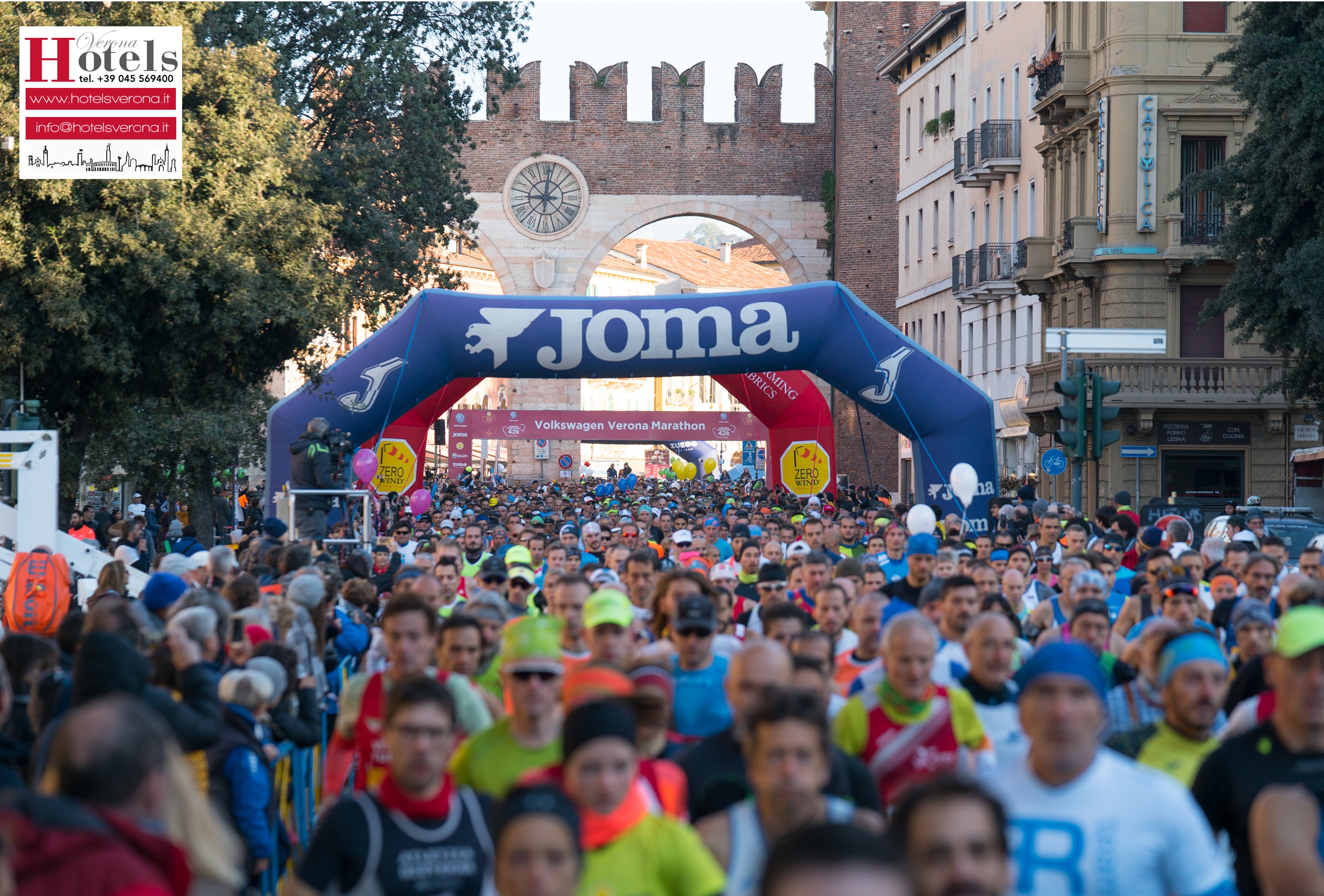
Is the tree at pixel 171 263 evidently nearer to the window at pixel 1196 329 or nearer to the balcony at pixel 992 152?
the window at pixel 1196 329

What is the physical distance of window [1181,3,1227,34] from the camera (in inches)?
1321

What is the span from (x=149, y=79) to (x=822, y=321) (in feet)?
25.9

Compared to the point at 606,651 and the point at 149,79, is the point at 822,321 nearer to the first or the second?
the point at 149,79

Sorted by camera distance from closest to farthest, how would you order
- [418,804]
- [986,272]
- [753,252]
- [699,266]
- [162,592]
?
1. [418,804]
2. [162,592]
3. [986,272]
4. [699,266]
5. [753,252]

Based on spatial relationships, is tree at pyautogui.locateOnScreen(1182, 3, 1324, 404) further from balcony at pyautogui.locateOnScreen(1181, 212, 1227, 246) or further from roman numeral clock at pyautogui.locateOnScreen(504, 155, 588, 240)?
roman numeral clock at pyautogui.locateOnScreen(504, 155, 588, 240)

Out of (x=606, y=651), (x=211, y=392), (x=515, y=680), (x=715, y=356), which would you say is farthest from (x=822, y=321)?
(x=515, y=680)

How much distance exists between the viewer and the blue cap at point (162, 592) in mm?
8844

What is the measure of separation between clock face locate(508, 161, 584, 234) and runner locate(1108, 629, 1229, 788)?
58.3 metres

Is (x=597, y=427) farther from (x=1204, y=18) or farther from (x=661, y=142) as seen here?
(x=661, y=142)

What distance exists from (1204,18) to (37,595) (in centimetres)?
2828

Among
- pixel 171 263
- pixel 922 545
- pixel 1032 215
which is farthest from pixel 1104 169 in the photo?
pixel 922 545

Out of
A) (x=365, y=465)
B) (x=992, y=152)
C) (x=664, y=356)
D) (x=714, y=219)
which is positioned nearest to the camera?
(x=365, y=465)

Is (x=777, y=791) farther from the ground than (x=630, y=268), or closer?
closer

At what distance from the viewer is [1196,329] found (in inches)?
1342
